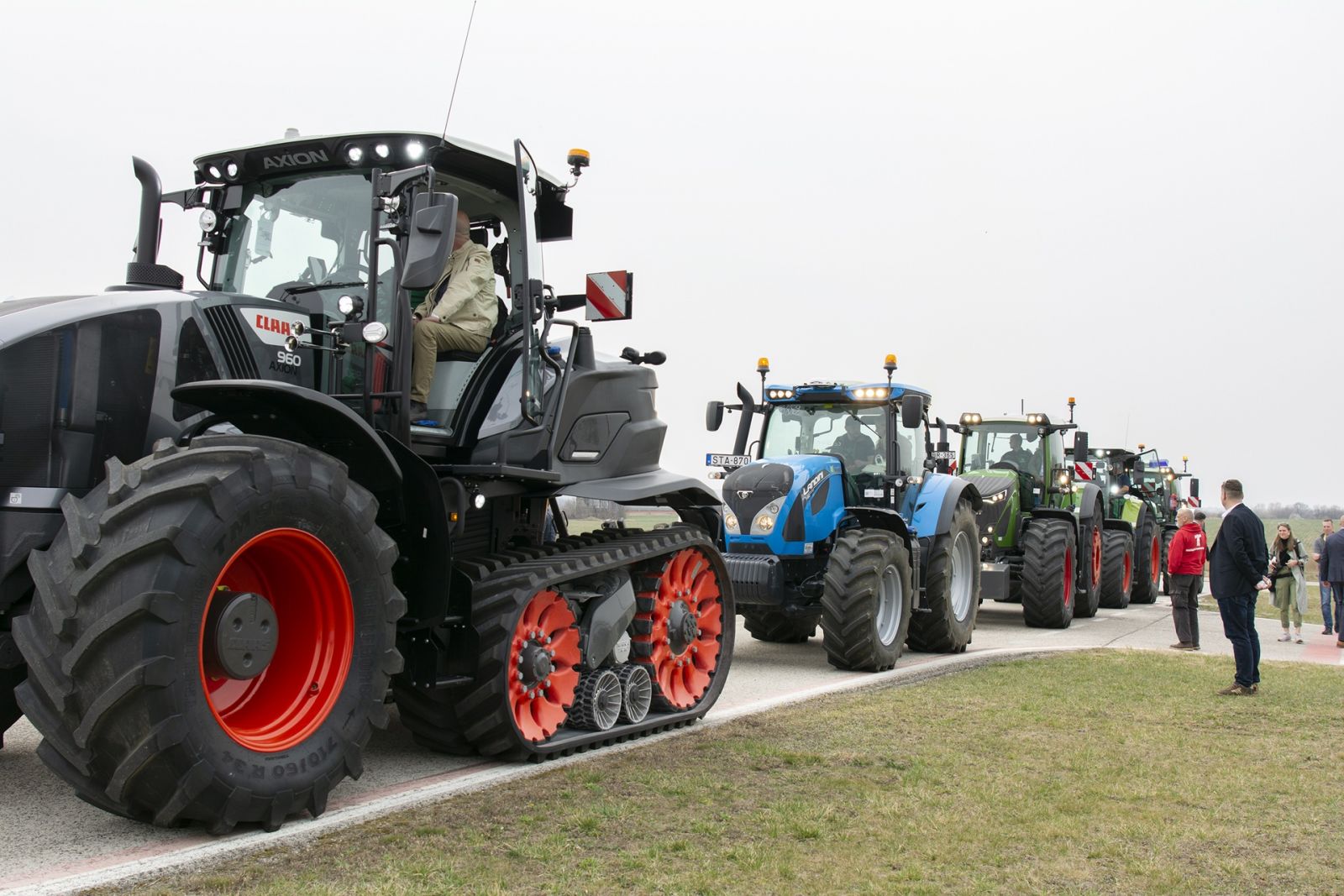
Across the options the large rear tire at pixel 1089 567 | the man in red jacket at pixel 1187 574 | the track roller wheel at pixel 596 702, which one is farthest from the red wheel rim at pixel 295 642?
the large rear tire at pixel 1089 567

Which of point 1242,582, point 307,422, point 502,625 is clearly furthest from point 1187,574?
point 307,422

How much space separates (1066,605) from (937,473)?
4.75 meters

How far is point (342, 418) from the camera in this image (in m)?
5.14

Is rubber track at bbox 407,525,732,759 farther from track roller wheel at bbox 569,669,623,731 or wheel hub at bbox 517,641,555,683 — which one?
wheel hub at bbox 517,641,555,683

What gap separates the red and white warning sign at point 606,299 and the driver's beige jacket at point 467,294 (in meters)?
0.60

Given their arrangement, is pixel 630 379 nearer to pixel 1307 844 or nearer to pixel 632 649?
pixel 632 649

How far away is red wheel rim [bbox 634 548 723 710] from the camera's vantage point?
7.47 m

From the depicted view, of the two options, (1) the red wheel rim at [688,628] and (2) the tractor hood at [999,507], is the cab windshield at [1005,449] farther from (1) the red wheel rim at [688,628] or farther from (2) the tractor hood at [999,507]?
(1) the red wheel rim at [688,628]

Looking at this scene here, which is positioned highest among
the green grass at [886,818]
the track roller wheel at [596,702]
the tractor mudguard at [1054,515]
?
the tractor mudguard at [1054,515]

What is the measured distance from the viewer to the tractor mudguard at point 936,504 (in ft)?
39.2

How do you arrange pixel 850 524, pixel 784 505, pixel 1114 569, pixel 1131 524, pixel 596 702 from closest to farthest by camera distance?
pixel 596 702, pixel 784 505, pixel 850 524, pixel 1114 569, pixel 1131 524

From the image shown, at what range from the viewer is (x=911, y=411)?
11297mm

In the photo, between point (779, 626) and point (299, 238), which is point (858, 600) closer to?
point (779, 626)

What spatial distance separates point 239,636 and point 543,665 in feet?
6.33
